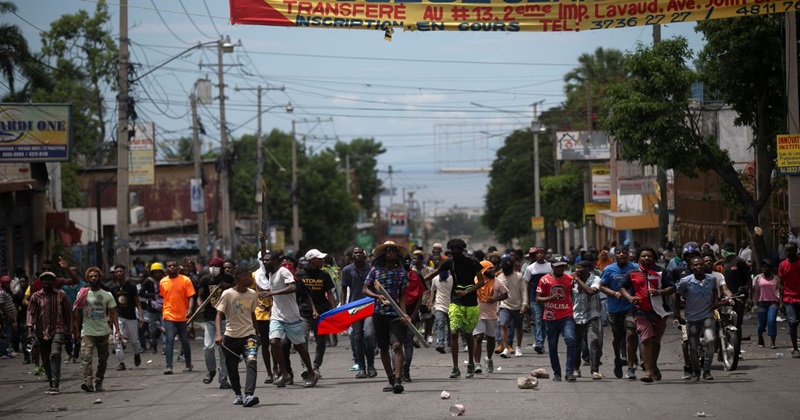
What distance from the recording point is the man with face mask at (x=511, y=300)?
17.6 meters

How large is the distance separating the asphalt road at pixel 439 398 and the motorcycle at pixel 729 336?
196 mm

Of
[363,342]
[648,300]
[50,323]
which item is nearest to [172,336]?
[50,323]

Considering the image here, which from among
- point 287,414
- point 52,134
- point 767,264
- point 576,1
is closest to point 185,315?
point 287,414

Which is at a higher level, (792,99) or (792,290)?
(792,99)

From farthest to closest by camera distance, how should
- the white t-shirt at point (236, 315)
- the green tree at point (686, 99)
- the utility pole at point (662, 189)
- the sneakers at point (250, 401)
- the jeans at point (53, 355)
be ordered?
the utility pole at point (662, 189)
the green tree at point (686, 99)
the jeans at point (53, 355)
the white t-shirt at point (236, 315)
the sneakers at point (250, 401)

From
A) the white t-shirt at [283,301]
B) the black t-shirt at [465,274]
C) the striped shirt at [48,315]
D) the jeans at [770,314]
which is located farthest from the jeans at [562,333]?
the striped shirt at [48,315]

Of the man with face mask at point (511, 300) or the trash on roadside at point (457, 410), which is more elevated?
the man with face mask at point (511, 300)

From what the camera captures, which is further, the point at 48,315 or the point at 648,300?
the point at 48,315

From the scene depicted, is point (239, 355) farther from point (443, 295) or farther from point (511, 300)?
point (511, 300)

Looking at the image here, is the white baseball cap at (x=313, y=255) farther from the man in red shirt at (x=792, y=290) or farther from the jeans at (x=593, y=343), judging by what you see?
the man in red shirt at (x=792, y=290)

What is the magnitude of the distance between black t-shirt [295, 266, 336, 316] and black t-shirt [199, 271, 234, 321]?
3.07ft

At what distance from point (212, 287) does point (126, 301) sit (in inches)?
131

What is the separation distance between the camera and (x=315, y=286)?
50.6 feet

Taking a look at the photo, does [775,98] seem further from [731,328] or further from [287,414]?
[287,414]
